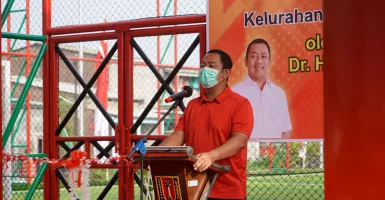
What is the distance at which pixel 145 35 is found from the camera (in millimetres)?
8133

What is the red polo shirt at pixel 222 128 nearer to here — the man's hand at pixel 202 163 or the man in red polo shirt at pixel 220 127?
the man in red polo shirt at pixel 220 127

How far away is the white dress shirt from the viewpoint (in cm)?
720

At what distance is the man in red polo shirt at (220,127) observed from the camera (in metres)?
4.90

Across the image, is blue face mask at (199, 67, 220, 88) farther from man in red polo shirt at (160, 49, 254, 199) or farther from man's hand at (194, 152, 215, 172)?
man's hand at (194, 152, 215, 172)

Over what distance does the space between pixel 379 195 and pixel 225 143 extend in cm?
335

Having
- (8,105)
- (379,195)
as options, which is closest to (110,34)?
(8,105)

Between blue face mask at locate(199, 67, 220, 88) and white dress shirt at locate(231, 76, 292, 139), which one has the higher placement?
blue face mask at locate(199, 67, 220, 88)

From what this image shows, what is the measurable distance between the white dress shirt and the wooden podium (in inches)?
101

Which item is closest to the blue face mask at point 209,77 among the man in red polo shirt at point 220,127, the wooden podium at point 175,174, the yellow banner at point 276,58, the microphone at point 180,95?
the man in red polo shirt at point 220,127

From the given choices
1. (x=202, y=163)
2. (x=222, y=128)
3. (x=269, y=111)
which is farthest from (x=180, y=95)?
(x=269, y=111)

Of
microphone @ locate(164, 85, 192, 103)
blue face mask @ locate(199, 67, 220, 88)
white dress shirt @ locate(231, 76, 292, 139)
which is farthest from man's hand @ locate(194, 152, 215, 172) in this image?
white dress shirt @ locate(231, 76, 292, 139)

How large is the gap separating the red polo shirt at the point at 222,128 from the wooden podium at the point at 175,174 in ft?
0.91

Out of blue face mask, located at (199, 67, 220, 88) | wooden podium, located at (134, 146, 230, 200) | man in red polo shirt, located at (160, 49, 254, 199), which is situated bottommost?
wooden podium, located at (134, 146, 230, 200)

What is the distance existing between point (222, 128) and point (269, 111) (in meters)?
2.23
